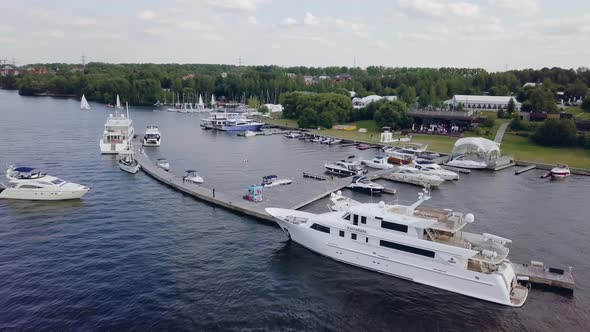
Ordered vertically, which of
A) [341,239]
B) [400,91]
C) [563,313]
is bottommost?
[563,313]

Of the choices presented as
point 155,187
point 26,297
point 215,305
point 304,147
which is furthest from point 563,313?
point 304,147

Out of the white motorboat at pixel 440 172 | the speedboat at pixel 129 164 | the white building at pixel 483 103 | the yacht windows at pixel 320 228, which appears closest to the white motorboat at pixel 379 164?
the white motorboat at pixel 440 172

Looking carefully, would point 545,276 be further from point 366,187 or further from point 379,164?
point 379,164

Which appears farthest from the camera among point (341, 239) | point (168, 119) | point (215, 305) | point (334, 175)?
point (168, 119)

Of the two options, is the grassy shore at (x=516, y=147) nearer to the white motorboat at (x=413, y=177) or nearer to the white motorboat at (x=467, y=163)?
the white motorboat at (x=467, y=163)

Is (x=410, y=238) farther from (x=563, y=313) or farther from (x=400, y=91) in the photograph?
Answer: (x=400, y=91)

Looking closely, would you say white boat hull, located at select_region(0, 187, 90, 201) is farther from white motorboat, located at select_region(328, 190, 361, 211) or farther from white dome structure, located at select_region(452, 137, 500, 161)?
white dome structure, located at select_region(452, 137, 500, 161)

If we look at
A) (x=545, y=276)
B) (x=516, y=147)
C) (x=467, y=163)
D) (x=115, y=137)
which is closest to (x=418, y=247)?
(x=545, y=276)
